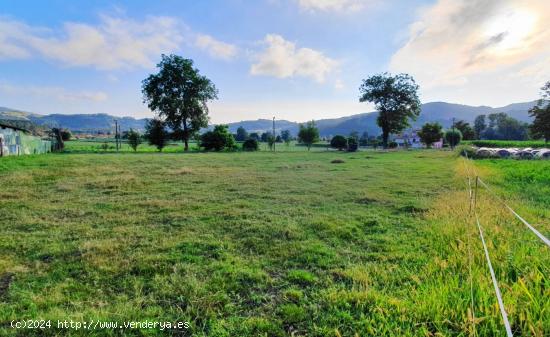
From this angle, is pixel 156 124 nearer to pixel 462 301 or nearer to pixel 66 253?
pixel 66 253

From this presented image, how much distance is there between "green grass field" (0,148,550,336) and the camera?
108 inches

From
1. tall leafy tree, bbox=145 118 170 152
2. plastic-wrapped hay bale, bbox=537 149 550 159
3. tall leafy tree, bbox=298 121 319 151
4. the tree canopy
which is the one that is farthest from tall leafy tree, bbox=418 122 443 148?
tall leafy tree, bbox=145 118 170 152

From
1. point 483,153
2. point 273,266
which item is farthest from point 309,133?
point 273,266

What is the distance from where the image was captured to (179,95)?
45000mm

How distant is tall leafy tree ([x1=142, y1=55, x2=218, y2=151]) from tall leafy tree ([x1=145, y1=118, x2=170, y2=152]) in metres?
1.90

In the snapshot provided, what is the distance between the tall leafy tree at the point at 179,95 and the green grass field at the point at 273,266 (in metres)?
38.4

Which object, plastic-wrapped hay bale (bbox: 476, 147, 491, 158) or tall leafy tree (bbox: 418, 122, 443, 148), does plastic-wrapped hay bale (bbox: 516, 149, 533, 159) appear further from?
tall leafy tree (bbox: 418, 122, 443, 148)

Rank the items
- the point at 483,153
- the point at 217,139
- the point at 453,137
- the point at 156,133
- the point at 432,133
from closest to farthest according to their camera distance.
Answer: the point at 483,153 < the point at 156,133 < the point at 217,139 < the point at 453,137 < the point at 432,133

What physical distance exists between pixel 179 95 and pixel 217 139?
992 centimetres

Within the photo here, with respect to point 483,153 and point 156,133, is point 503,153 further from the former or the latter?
point 156,133

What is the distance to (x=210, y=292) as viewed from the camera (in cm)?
331

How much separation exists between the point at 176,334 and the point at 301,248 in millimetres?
2475

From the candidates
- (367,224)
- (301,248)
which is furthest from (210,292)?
(367,224)

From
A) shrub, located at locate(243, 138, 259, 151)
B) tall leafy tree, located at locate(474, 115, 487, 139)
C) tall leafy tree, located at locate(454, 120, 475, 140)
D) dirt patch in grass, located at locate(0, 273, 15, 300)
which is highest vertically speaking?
tall leafy tree, located at locate(474, 115, 487, 139)
